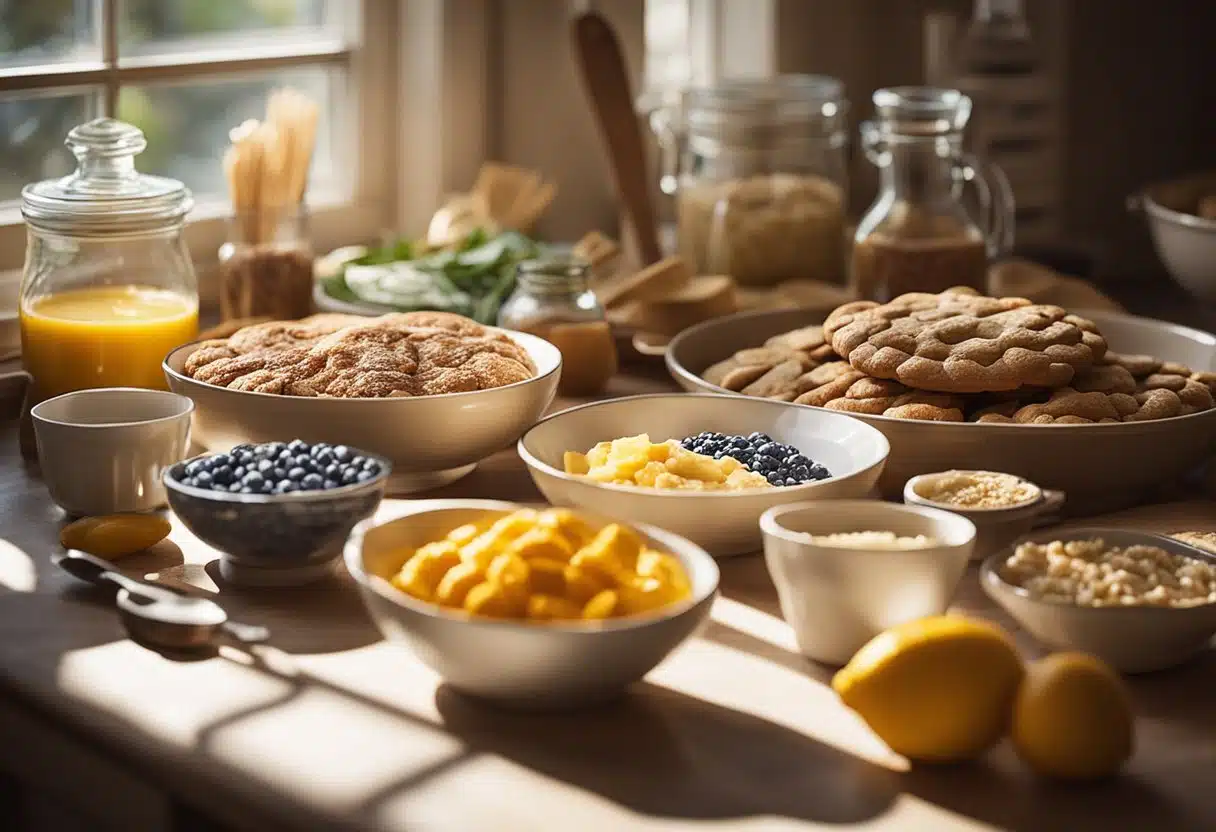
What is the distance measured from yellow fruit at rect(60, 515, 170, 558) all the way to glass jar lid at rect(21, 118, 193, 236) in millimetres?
424

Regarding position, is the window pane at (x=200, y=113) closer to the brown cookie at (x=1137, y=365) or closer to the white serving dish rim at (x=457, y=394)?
the white serving dish rim at (x=457, y=394)

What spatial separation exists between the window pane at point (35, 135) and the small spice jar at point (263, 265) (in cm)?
31

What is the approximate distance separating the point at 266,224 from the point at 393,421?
56 cm

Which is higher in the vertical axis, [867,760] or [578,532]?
[578,532]

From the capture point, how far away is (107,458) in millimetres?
1303

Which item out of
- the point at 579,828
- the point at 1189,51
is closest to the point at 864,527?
the point at 579,828

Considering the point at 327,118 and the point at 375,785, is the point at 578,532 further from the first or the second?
the point at 327,118

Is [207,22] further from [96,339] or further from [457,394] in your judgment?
[457,394]

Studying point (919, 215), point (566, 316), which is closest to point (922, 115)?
point (919, 215)

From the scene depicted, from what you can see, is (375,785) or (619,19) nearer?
(375,785)

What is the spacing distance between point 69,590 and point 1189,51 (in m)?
2.31

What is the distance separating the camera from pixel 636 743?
96cm

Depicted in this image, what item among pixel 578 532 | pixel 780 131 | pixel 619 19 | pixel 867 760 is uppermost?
pixel 619 19

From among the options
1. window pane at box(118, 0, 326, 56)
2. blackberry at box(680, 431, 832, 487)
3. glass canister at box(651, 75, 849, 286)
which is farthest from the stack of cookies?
window pane at box(118, 0, 326, 56)
